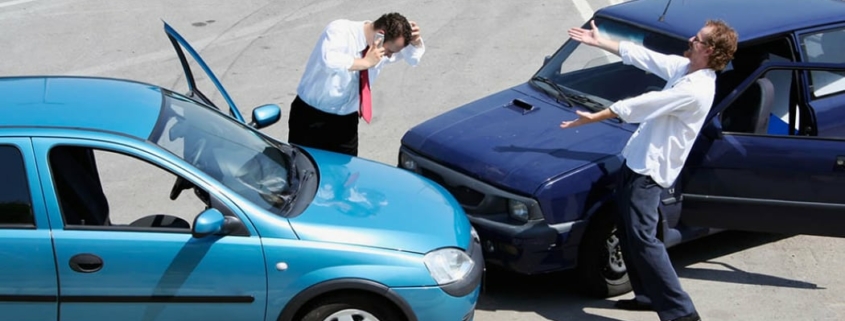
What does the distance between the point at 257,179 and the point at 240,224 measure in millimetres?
555

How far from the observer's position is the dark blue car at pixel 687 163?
21.7 feet

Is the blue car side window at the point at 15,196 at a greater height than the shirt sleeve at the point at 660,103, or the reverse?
the shirt sleeve at the point at 660,103

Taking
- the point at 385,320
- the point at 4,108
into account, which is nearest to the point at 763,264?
the point at 385,320

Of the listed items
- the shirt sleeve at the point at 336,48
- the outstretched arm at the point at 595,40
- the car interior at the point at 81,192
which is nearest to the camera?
the car interior at the point at 81,192

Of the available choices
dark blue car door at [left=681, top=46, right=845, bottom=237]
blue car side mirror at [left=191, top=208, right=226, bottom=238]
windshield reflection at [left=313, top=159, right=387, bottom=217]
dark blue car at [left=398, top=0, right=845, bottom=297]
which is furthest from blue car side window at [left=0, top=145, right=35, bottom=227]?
dark blue car door at [left=681, top=46, right=845, bottom=237]

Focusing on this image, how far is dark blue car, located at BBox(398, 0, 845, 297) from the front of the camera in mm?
6602

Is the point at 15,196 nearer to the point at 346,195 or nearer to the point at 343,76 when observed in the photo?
the point at 346,195

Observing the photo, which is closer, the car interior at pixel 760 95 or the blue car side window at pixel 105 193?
the blue car side window at pixel 105 193

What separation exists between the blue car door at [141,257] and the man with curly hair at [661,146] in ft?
7.39

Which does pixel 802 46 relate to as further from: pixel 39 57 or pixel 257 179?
pixel 39 57

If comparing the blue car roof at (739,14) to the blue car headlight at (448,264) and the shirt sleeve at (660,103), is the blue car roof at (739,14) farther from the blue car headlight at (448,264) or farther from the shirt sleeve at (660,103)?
the blue car headlight at (448,264)

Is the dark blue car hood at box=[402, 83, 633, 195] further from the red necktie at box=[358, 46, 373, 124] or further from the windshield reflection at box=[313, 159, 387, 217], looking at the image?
the windshield reflection at box=[313, 159, 387, 217]

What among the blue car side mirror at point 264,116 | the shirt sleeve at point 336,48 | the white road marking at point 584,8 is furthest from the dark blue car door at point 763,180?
the white road marking at point 584,8

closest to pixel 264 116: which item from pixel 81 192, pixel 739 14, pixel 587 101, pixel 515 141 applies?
pixel 515 141
